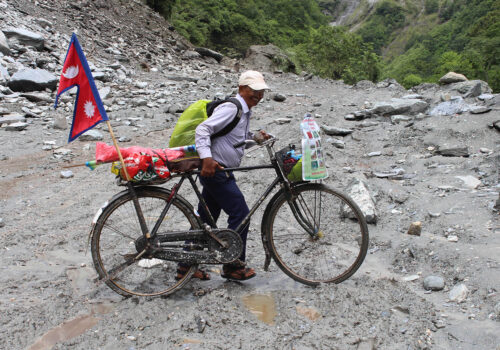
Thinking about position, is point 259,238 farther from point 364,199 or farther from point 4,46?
point 4,46

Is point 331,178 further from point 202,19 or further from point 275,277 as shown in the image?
point 202,19

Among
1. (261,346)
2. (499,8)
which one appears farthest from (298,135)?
(499,8)

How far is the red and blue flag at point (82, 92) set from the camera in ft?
9.64

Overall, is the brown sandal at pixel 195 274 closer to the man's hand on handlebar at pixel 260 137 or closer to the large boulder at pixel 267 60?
the man's hand on handlebar at pixel 260 137

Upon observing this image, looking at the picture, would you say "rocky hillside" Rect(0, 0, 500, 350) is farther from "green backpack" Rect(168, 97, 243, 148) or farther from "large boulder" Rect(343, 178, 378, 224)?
"green backpack" Rect(168, 97, 243, 148)

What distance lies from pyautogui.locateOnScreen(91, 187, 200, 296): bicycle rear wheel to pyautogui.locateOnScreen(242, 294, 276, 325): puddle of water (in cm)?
53

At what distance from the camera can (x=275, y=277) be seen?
11.7 feet

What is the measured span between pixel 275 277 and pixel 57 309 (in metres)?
1.76

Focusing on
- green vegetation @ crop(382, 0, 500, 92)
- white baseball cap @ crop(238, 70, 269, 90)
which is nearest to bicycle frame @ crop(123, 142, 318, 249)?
white baseball cap @ crop(238, 70, 269, 90)

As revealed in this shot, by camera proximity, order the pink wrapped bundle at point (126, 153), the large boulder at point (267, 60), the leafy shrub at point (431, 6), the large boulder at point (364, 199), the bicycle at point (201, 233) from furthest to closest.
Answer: the leafy shrub at point (431, 6)
the large boulder at point (267, 60)
the large boulder at point (364, 199)
the bicycle at point (201, 233)
the pink wrapped bundle at point (126, 153)

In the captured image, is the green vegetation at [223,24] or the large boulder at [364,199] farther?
the green vegetation at [223,24]

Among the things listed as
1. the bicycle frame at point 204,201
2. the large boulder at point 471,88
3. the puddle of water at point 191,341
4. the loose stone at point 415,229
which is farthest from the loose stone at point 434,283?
the large boulder at point 471,88

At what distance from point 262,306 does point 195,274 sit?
73cm

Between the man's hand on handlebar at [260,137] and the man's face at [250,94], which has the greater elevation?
the man's face at [250,94]
